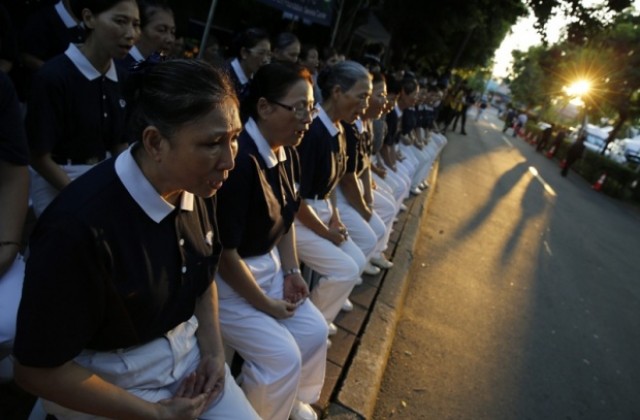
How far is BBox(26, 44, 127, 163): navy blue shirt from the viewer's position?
2.21 m

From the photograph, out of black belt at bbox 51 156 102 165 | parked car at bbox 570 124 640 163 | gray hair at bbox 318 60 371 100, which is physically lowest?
black belt at bbox 51 156 102 165

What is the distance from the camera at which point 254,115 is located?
2361mm

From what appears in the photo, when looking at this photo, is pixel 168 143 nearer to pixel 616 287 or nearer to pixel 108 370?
pixel 108 370

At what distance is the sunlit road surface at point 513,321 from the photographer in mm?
3316

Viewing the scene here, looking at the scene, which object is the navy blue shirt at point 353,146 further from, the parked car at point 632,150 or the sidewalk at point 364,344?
the parked car at point 632,150

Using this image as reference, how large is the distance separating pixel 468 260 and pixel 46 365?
5.42 meters

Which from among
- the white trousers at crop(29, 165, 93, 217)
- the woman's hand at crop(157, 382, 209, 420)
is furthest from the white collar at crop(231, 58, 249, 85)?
the woman's hand at crop(157, 382, 209, 420)

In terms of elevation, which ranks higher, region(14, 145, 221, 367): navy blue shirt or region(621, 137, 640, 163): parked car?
region(621, 137, 640, 163): parked car

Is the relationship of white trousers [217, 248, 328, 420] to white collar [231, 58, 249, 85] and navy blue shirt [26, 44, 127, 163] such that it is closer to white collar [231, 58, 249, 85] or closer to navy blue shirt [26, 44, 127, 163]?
navy blue shirt [26, 44, 127, 163]

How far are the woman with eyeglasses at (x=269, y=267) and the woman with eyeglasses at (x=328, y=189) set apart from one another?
0.48 meters

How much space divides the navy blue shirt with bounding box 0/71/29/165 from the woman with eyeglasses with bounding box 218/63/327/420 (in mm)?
850

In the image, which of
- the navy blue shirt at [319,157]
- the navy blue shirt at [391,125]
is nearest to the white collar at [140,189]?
the navy blue shirt at [319,157]

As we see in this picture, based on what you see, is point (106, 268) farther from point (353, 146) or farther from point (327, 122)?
point (353, 146)

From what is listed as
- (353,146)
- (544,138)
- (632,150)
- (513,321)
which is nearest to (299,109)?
(353,146)
